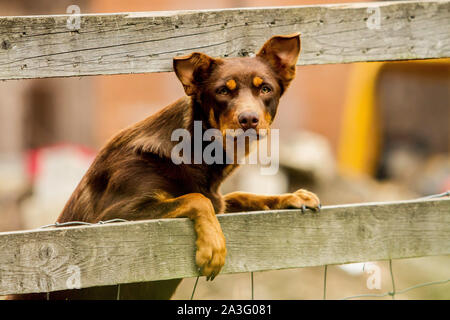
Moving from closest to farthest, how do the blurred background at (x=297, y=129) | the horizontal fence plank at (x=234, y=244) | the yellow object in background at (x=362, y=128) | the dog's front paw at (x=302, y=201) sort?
the horizontal fence plank at (x=234, y=244), the dog's front paw at (x=302, y=201), the blurred background at (x=297, y=129), the yellow object in background at (x=362, y=128)

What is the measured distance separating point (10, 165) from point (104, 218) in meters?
7.65

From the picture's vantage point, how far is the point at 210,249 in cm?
227

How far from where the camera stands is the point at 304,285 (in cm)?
542

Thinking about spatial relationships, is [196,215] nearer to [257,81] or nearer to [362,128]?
[257,81]

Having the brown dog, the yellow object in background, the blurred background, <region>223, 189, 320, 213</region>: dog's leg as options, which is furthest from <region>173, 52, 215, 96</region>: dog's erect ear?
the yellow object in background

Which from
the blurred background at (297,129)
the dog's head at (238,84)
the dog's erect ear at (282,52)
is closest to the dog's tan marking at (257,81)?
the dog's head at (238,84)

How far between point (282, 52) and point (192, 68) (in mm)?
426

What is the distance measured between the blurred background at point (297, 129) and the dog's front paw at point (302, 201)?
11.5 feet

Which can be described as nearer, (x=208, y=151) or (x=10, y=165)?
(x=208, y=151)

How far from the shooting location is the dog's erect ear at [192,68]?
8.25ft

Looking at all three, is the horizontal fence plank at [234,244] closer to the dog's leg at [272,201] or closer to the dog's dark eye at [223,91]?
the dog's leg at [272,201]

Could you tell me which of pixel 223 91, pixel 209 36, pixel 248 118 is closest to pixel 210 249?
pixel 248 118

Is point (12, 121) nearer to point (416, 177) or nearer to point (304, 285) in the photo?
point (304, 285)
